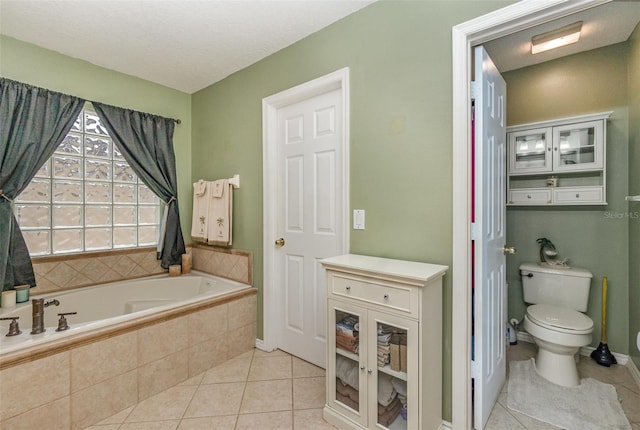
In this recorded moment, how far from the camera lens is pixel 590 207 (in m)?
2.33

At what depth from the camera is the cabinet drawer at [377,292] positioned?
52.3 inches

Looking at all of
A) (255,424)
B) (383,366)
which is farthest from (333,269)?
(255,424)

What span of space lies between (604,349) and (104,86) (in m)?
4.56

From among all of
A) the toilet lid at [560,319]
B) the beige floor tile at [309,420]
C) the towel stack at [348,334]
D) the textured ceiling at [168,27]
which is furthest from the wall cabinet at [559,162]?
the beige floor tile at [309,420]

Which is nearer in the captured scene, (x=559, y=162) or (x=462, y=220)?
(x=462, y=220)

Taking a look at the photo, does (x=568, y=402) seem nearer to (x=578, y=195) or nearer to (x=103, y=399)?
(x=578, y=195)

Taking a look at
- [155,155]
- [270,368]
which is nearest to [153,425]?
[270,368]

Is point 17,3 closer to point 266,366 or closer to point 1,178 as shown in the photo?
point 1,178

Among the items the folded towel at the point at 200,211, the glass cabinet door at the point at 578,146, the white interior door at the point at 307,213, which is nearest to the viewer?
the white interior door at the point at 307,213

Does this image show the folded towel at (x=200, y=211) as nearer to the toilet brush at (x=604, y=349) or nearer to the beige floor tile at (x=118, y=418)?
the beige floor tile at (x=118, y=418)

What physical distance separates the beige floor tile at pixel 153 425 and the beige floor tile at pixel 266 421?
36cm

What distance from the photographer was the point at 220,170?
112 inches

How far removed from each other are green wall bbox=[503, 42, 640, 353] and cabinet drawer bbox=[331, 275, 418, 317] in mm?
1888

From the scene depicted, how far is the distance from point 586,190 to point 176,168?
3672mm
